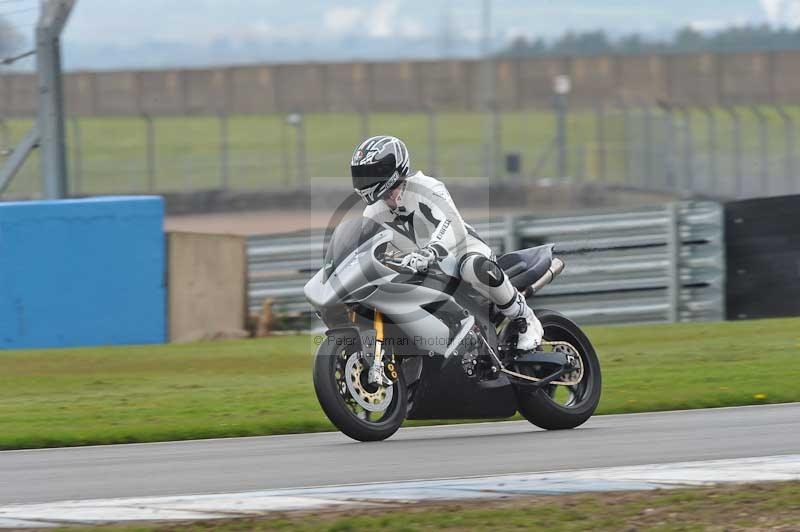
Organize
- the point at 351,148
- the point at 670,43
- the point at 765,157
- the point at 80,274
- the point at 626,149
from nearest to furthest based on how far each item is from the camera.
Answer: the point at 80,274
the point at 765,157
the point at 626,149
the point at 351,148
the point at 670,43

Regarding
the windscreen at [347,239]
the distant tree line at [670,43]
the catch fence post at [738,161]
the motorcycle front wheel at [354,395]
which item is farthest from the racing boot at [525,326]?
the distant tree line at [670,43]

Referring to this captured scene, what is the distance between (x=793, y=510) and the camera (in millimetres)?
5996

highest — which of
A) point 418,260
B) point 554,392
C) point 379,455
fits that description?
point 418,260

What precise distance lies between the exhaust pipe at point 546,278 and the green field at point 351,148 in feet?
55.1

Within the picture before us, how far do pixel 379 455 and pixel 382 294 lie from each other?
33.5 inches

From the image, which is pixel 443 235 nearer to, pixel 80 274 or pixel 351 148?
pixel 80 274

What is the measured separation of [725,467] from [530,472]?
0.91 metres

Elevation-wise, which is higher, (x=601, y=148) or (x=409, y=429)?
(x=601, y=148)

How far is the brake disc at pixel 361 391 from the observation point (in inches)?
304

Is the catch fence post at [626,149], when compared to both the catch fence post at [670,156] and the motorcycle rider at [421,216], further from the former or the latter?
the motorcycle rider at [421,216]

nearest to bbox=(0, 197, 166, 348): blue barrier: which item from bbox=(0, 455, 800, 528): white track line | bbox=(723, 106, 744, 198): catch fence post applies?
bbox=(0, 455, 800, 528): white track line

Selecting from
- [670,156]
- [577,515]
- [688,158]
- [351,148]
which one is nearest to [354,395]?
[577,515]

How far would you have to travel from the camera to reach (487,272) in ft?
26.5

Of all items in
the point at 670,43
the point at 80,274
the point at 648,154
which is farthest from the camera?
the point at 670,43
